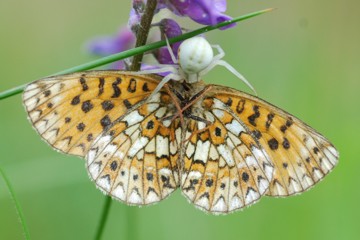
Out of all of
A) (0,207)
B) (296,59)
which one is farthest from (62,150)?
(296,59)

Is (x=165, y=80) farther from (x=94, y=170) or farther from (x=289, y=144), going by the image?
(x=289, y=144)

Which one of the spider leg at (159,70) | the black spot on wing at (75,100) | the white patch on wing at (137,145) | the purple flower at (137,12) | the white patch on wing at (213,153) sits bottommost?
the white patch on wing at (137,145)

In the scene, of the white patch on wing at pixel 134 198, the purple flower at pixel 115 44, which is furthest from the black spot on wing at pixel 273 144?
the purple flower at pixel 115 44

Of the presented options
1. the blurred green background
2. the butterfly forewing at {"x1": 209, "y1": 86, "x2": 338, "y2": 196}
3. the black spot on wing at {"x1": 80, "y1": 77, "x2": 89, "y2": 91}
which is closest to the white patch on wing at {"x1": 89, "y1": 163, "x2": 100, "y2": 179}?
the black spot on wing at {"x1": 80, "y1": 77, "x2": 89, "y2": 91}

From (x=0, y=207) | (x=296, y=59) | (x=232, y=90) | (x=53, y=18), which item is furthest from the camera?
(x=53, y=18)

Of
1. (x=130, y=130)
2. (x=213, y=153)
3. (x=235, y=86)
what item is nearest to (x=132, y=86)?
(x=130, y=130)

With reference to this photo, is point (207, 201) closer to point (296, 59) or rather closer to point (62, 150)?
point (62, 150)

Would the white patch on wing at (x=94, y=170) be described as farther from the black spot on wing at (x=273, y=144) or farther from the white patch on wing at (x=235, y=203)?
the black spot on wing at (x=273, y=144)
